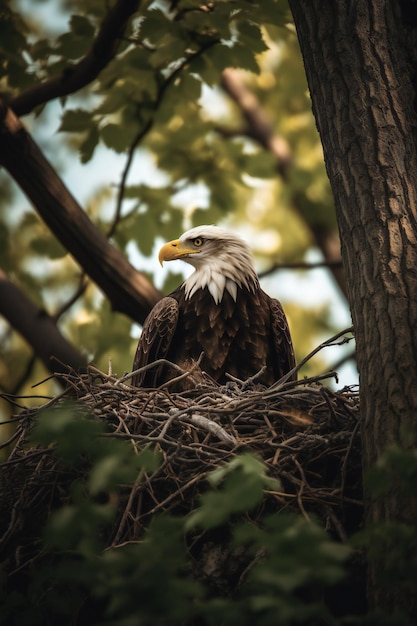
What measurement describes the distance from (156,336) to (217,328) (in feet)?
1.49

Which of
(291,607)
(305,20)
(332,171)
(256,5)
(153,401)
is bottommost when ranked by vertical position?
(291,607)

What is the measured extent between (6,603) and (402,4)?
356 centimetres

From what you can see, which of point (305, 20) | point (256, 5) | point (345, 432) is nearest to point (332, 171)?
point (305, 20)

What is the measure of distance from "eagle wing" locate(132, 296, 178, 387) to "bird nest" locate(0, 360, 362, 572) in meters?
1.11

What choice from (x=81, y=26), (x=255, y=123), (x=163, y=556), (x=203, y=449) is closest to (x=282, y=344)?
(x=203, y=449)

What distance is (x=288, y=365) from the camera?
6.02m

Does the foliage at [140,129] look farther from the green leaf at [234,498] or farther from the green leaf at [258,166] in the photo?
the green leaf at [234,498]

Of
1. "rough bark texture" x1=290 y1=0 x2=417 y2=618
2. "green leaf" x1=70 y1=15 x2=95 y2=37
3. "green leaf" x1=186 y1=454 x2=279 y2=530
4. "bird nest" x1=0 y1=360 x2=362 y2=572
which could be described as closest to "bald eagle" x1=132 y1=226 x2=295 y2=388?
"bird nest" x1=0 y1=360 x2=362 y2=572

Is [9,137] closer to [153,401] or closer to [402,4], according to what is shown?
[153,401]

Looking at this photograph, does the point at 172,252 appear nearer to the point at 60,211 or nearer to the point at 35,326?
the point at 60,211

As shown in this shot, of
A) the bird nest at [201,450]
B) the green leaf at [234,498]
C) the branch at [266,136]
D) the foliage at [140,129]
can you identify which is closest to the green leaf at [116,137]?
the foliage at [140,129]

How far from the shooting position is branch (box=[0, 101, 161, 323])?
5.55 meters

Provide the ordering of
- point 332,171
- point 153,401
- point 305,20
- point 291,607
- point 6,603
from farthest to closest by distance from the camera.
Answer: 1. point 153,401
2. point 305,20
3. point 332,171
4. point 6,603
5. point 291,607

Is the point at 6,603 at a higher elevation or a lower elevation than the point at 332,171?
lower
